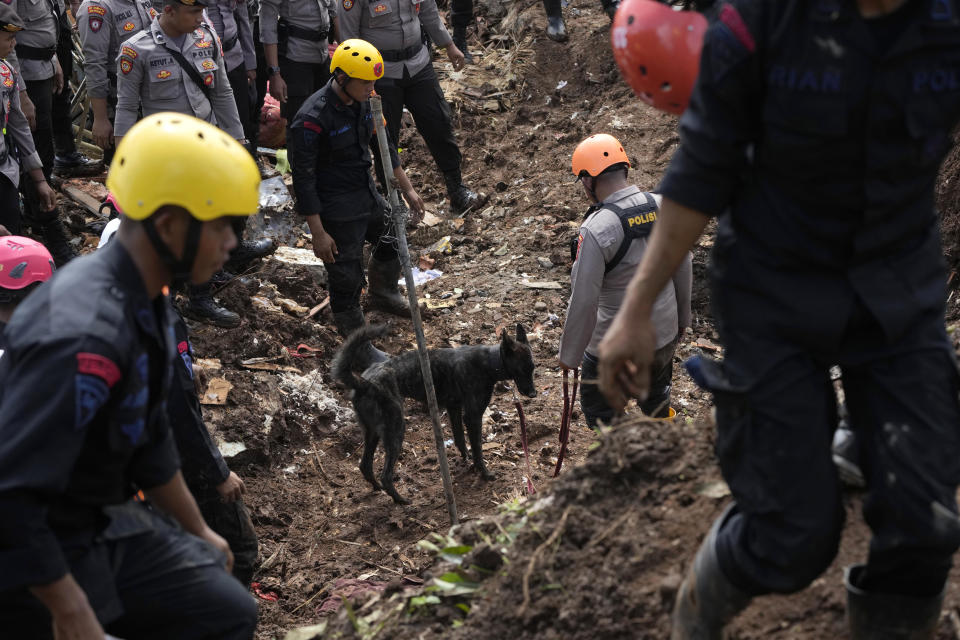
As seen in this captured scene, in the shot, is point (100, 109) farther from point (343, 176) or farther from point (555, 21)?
point (555, 21)

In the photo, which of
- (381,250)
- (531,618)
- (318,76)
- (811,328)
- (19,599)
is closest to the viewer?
(811,328)

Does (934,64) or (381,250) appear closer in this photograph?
(934,64)

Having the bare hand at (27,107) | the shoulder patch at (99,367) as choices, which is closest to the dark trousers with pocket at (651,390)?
the shoulder patch at (99,367)

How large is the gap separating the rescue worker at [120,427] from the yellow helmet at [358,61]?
15.7ft

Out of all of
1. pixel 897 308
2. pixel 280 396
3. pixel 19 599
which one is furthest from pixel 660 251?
pixel 280 396

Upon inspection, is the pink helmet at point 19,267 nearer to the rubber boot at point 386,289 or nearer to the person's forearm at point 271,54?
the rubber boot at point 386,289

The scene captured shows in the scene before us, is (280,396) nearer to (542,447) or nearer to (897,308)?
(542,447)

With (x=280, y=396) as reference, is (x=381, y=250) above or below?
above

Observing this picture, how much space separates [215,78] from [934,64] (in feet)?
21.6

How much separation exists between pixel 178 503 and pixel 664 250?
1844 mm

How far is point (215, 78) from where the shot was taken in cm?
762

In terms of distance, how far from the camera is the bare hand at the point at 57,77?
8992 millimetres

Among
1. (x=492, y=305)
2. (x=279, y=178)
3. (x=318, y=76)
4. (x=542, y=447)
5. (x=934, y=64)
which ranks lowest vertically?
(x=542, y=447)

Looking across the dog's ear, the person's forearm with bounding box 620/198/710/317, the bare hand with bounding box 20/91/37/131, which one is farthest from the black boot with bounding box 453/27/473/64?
the person's forearm with bounding box 620/198/710/317
